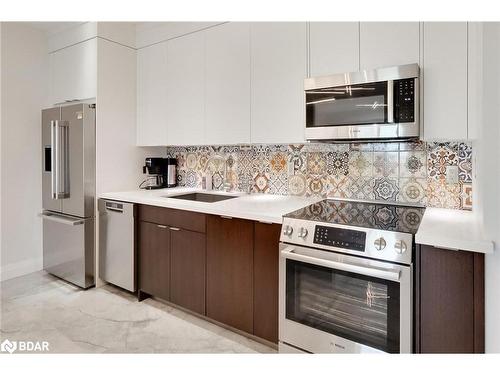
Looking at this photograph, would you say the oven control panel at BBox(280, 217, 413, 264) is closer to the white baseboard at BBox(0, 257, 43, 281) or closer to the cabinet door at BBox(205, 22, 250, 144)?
the cabinet door at BBox(205, 22, 250, 144)

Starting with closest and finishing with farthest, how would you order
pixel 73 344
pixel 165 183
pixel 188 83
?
pixel 73 344 → pixel 188 83 → pixel 165 183

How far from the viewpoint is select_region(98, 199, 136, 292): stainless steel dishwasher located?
101 inches

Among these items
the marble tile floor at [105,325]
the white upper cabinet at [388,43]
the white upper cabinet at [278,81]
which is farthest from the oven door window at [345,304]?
the white upper cabinet at [388,43]

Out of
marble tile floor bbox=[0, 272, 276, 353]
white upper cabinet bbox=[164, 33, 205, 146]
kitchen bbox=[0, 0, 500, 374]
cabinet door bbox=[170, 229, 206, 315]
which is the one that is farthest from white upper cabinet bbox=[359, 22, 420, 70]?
marble tile floor bbox=[0, 272, 276, 353]

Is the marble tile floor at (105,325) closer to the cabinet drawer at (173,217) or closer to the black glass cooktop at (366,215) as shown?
the cabinet drawer at (173,217)

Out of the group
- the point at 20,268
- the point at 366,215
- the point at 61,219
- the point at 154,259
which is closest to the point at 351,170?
the point at 366,215

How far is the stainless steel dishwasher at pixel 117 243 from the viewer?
2.56m

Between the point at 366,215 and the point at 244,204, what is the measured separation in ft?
2.57

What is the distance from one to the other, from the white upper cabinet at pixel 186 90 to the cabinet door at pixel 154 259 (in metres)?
0.80

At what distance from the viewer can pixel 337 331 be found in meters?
1.62

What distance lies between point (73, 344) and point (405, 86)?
8.14 feet

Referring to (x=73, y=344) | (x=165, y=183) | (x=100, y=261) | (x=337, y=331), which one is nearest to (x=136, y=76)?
(x=165, y=183)

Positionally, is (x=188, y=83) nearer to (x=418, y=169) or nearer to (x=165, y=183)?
(x=165, y=183)

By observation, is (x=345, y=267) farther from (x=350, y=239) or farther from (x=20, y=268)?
(x=20, y=268)
